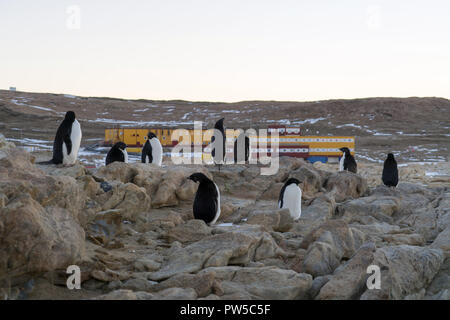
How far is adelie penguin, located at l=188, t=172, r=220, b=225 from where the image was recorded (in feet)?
27.5

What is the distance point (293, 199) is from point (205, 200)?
7.97 feet

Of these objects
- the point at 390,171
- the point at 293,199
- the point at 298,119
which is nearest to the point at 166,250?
the point at 293,199

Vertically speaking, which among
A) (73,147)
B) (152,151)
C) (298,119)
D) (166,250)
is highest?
(298,119)

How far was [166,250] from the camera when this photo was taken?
6715 mm

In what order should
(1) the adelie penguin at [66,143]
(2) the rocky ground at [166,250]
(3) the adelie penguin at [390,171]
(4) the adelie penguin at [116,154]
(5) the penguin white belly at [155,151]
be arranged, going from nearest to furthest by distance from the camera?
(2) the rocky ground at [166,250] < (1) the adelie penguin at [66,143] < (4) the adelie penguin at [116,154] < (5) the penguin white belly at [155,151] < (3) the adelie penguin at [390,171]

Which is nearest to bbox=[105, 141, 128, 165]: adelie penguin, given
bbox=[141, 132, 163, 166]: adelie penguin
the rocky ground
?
bbox=[141, 132, 163, 166]: adelie penguin

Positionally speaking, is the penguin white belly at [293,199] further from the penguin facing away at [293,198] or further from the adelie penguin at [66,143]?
the adelie penguin at [66,143]

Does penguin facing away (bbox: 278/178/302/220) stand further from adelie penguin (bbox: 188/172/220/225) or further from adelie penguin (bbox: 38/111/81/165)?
adelie penguin (bbox: 38/111/81/165)

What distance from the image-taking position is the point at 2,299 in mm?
4480

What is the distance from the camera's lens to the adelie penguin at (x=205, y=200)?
838 cm

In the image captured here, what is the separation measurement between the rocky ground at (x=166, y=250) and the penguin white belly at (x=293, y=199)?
0.84ft

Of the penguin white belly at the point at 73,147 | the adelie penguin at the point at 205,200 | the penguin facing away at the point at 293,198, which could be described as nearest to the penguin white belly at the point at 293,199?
the penguin facing away at the point at 293,198

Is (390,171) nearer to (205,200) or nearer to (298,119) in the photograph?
(205,200)
